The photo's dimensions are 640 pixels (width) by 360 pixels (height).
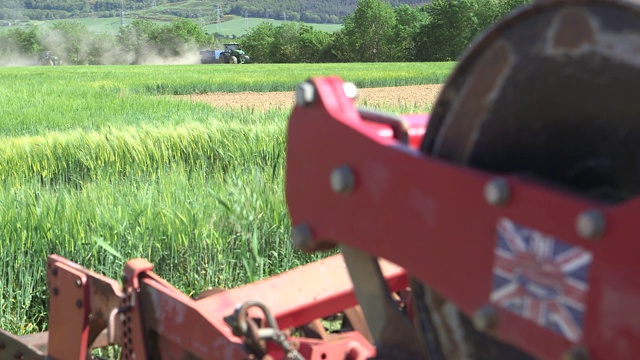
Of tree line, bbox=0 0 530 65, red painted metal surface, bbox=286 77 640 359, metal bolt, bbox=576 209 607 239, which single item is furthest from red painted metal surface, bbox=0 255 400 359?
tree line, bbox=0 0 530 65

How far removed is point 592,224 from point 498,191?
16 centimetres

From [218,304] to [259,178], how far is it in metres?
2.89

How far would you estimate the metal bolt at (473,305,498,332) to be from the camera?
125 cm

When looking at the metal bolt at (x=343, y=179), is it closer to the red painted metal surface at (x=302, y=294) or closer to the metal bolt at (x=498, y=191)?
the metal bolt at (x=498, y=191)

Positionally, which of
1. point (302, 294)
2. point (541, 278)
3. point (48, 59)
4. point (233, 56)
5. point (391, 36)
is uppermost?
point (541, 278)

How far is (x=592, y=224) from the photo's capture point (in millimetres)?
1079

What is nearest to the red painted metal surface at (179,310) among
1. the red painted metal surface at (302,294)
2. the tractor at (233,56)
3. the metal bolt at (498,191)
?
the red painted metal surface at (302,294)

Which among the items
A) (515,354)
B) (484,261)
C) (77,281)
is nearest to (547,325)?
(484,261)

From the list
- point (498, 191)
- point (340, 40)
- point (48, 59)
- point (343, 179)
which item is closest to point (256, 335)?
point (343, 179)

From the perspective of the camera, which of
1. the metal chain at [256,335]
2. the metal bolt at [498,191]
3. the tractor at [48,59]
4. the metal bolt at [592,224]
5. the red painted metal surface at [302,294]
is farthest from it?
the tractor at [48,59]

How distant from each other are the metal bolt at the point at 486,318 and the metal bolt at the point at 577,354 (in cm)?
14

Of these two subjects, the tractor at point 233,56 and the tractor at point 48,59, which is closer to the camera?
the tractor at point 233,56

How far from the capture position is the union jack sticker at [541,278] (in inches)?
44.3

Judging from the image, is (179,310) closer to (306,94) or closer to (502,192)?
(306,94)
